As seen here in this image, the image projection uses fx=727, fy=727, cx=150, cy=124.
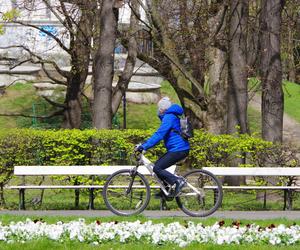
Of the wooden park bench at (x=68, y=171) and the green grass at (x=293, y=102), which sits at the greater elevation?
the wooden park bench at (x=68, y=171)

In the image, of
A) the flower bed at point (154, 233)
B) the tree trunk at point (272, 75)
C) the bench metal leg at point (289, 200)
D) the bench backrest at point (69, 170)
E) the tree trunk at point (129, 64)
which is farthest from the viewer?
the tree trunk at point (129, 64)

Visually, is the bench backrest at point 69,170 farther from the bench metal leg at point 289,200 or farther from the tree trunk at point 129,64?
the tree trunk at point 129,64

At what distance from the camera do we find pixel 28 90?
131 feet

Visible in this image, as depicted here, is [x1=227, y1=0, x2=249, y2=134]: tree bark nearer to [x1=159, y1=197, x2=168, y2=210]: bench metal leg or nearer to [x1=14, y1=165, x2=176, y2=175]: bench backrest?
[x1=159, y1=197, x2=168, y2=210]: bench metal leg

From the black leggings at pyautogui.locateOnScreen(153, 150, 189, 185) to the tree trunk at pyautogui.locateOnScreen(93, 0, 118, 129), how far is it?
5472 millimetres

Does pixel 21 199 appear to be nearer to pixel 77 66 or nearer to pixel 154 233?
pixel 154 233

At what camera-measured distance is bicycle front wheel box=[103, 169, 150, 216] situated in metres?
12.4

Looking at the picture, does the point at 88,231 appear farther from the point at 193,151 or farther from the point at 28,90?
the point at 28,90

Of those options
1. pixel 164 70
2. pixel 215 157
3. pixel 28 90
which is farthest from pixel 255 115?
pixel 215 157

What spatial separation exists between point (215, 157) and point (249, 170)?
880 mm

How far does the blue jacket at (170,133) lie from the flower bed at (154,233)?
8.16 ft

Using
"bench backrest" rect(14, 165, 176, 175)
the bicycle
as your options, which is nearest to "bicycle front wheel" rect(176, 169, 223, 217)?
the bicycle

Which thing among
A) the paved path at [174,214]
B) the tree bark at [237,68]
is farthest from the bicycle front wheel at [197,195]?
the tree bark at [237,68]

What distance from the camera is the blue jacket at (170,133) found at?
11797 mm
